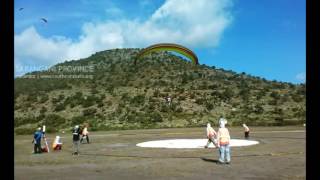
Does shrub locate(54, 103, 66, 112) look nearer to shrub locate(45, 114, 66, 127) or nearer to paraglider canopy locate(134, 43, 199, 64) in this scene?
shrub locate(45, 114, 66, 127)

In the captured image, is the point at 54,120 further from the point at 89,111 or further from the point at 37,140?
the point at 37,140

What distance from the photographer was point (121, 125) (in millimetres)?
63094

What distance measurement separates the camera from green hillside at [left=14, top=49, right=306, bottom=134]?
65.4m

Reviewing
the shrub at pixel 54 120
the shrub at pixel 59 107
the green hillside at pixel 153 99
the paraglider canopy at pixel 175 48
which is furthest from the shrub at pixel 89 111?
the paraglider canopy at pixel 175 48

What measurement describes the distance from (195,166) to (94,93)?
226 feet

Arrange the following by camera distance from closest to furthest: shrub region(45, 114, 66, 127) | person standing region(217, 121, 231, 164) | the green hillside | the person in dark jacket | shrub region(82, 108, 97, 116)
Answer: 1. person standing region(217, 121, 231, 164)
2. the person in dark jacket
3. the green hillside
4. shrub region(45, 114, 66, 127)
5. shrub region(82, 108, 97, 116)

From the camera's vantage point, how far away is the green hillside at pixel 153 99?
6538 cm

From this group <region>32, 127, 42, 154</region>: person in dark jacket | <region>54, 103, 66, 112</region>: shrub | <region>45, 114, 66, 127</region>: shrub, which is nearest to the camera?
<region>32, 127, 42, 154</region>: person in dark jacket

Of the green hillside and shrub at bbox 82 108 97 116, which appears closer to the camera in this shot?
the green hillside

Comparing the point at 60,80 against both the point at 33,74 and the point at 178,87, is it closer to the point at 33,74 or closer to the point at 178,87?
the point at 33,74

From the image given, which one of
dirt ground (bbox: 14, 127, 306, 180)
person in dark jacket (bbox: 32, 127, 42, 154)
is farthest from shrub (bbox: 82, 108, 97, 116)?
dirt ground (bbox: 14, 127, 306, 180)

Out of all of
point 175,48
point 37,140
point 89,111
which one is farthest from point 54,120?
point 37,140

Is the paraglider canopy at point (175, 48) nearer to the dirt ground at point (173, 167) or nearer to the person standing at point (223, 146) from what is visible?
the dirt ground at point (173, 167)

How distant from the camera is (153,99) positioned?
77312mm
